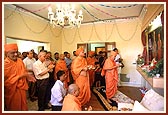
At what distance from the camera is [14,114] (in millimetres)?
896

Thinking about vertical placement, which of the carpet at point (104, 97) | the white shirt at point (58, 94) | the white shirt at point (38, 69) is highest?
the white shirt at point (38, 69)

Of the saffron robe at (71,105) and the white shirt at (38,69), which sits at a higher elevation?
the white shirt at (38,69)

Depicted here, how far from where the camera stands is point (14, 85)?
4.17ft

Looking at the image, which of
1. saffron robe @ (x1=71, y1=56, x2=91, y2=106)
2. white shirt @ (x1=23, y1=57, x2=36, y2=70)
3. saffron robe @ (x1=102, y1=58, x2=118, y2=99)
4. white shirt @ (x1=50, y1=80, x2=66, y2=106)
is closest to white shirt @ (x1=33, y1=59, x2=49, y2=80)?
white shirt @ (x1=23, y1=57, x2=36, y2=70)

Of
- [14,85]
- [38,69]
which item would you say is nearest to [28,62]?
[38,69]

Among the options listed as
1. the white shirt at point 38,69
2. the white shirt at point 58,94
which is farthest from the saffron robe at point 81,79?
the white shirt at point 58,94

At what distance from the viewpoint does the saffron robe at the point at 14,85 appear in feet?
3.90

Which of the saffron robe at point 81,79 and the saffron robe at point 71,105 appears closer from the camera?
the saffron robe at point 71,105

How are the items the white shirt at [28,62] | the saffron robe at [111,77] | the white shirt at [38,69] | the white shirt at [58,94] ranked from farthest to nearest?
the saffron robe at [111,77] → the white shirt at [28,62] → the white shirt at [38,69] → the white shirt at [58,94]

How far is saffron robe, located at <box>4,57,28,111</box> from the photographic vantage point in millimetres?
1188

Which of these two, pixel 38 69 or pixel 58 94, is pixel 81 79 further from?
pixel 58 94

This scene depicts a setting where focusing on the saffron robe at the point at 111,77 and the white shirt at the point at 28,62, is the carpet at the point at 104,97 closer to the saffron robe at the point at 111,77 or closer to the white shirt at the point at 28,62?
the saffron robe at the point at 111,77

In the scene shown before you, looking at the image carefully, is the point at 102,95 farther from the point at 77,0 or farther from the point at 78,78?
the point at 77,0

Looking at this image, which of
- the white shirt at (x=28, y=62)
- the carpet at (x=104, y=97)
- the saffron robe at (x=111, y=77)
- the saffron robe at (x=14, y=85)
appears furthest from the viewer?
the saffron robe at (x=111, y=77)
